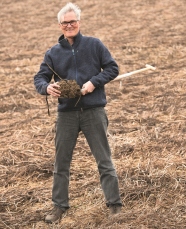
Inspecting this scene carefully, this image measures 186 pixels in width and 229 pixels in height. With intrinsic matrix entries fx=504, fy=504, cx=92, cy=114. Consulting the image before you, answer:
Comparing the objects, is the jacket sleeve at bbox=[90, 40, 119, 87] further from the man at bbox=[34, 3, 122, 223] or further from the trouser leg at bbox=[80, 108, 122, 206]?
the trouser leg at bbox=[80, 108, 122, 206]

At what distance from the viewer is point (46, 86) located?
4.45 metres

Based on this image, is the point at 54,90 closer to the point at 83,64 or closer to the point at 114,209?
the point at 83,64

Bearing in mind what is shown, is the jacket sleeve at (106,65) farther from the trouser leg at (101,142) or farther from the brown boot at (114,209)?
the brown boot at (114,209)

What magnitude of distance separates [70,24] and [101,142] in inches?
43.0

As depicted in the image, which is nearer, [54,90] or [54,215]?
[54,90]

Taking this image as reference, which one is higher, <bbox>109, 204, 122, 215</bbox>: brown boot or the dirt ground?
<bbox>109, 204, 122, 215</bbox>: brown boot

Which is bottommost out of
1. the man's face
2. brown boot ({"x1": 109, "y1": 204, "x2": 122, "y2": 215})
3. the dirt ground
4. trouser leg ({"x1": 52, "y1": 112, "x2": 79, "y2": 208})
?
the dirt ground

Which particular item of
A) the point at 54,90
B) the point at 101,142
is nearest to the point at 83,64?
the point at 54,90

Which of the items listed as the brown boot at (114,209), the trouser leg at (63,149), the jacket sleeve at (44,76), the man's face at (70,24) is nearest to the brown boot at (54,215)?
the trouser leg at (63,149)

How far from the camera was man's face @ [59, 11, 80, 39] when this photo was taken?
441cm

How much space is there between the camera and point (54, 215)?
15.9 feet

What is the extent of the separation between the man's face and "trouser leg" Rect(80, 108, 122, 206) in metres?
0.70

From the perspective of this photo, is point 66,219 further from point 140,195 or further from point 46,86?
point 46,86

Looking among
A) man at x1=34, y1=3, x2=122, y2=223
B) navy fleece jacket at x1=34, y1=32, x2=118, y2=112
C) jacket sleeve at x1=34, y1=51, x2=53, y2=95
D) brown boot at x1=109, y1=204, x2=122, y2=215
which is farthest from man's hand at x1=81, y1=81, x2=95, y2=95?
brown boot at x1=109, y1=204, x2=122, y2=215
